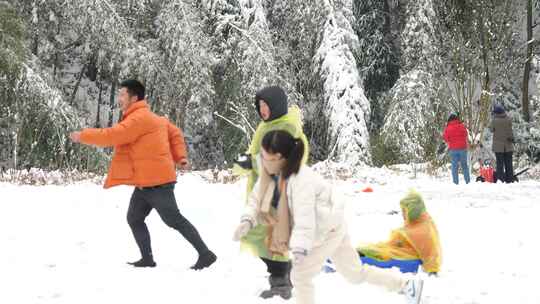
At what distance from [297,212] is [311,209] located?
0.07 meters

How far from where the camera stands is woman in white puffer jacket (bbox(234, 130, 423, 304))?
3.22 meters

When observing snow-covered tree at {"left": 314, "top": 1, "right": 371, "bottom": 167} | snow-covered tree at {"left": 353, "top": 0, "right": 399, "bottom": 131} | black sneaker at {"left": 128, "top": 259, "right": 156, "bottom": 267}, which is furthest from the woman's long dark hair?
snow-covered tree at {"left": 353, "top": 0, "right": 399, "bottom": 131}

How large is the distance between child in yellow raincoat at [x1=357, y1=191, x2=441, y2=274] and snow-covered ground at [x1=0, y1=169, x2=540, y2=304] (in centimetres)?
20

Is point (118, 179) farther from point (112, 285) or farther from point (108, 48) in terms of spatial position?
point (108, 48)

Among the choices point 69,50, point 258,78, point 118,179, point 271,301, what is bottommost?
point 271,301

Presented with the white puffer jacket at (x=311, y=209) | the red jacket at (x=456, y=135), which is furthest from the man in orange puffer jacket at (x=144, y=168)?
the red jacket at (x=456, y=135)

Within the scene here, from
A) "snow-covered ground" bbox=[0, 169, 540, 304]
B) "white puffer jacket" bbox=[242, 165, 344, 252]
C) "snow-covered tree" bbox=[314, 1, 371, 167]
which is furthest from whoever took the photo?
"snow-covered tree" bbox=[314, 1, 371, 167]

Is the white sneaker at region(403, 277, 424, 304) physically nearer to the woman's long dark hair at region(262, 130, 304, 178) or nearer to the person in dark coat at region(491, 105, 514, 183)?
the woman's long dark hair at region(262, 130, 304, 178)

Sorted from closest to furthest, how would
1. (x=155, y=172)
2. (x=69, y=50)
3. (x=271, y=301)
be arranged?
(x=271, y=301) → (x=155, y=172) → (x=69, y=50)

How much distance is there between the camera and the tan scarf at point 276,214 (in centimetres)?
340

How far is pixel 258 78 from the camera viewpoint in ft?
51.7

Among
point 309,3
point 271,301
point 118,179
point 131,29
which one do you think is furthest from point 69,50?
point 271,301

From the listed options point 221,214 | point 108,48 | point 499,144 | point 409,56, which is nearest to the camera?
point 221,214

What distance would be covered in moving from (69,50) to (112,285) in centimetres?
1320
